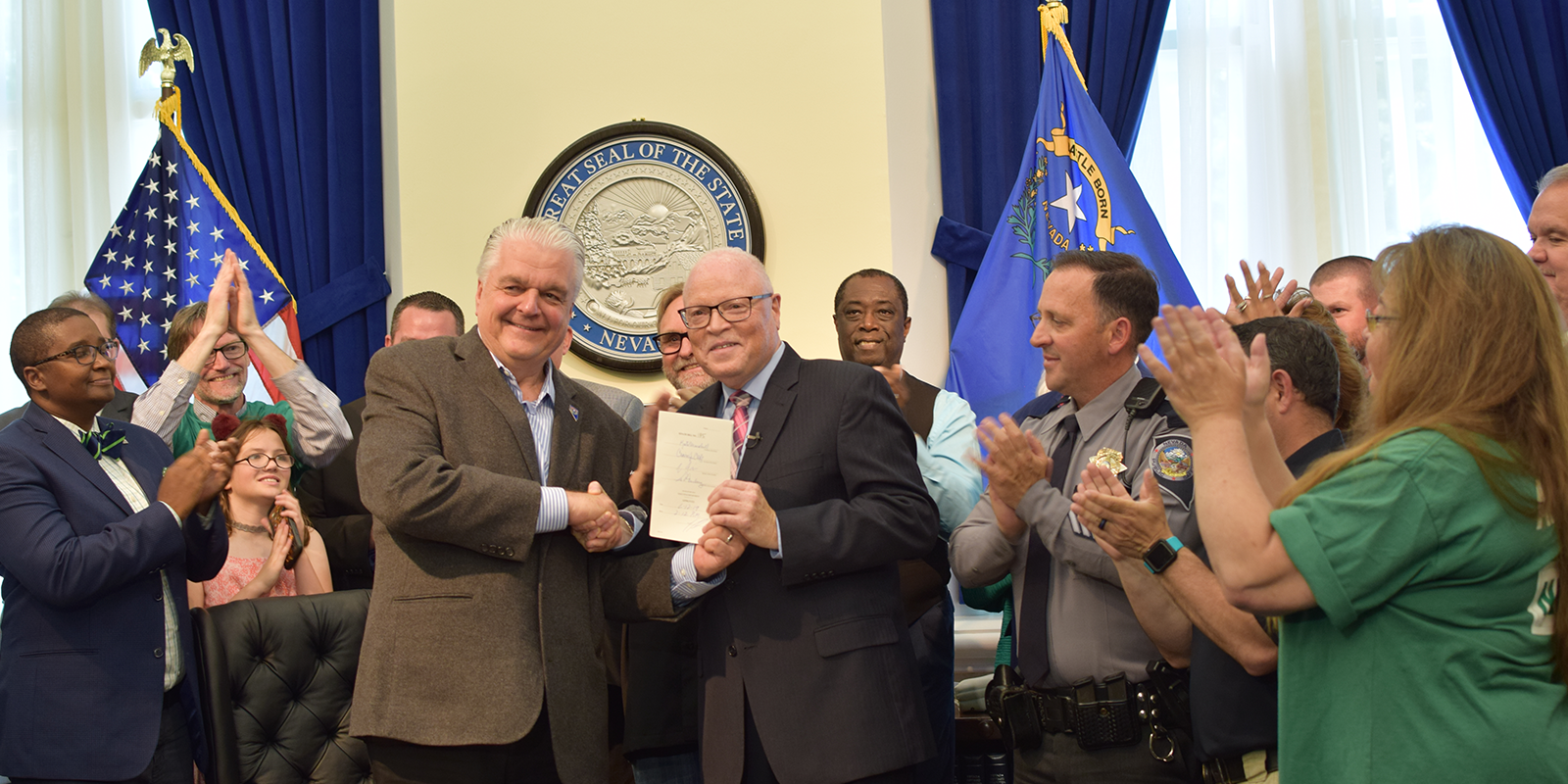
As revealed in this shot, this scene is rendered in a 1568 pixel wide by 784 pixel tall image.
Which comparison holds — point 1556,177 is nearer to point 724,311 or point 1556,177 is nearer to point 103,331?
point 724,311

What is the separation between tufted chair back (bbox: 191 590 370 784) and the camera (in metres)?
2.77

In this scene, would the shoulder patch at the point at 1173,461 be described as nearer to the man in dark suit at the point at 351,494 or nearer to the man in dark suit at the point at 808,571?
the man in dark suit at the point at 808,571

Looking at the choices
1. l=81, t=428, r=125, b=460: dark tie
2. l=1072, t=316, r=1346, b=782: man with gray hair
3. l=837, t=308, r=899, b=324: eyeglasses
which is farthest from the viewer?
l=837, t=308, r=899, b=324: eyeglasses

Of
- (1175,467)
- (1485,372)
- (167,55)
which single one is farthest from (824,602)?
(167,55)

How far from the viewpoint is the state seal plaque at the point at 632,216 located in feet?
16.3

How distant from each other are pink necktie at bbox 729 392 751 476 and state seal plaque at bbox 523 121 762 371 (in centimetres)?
230

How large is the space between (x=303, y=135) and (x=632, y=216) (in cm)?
166

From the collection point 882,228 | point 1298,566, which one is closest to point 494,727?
point 1298,566

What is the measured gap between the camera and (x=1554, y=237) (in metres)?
2.47

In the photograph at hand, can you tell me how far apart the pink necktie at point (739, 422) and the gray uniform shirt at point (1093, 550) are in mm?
582

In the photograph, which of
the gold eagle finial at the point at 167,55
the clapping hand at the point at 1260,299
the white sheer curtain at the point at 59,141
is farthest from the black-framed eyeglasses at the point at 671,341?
the white sheer curtain at the point at 59,141

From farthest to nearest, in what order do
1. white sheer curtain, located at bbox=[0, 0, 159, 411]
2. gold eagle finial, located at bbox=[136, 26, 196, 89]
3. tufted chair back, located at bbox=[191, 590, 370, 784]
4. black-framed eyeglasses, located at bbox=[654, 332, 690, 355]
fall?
white sheer curtain, located at bbox=[0, 0, 159, 411] → gold eagle finial, located at bbox=[136, 26, 196, 89] → black-framed eyeglasses, located at bbox=[654, 332, 690, 355] → tufted chair back, located at bbox=[191, 590, 370, 784]

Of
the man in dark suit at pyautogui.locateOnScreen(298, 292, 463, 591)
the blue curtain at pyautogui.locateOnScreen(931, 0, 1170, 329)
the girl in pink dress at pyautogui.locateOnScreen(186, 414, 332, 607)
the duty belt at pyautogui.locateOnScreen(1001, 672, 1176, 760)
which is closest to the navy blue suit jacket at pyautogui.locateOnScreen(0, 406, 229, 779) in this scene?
the girl in pink dress at pyautogui.locateOnScreen(186, 414, 332, 607)

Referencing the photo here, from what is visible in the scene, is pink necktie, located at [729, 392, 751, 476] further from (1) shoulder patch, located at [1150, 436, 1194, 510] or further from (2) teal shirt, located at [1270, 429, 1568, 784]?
(2) teal shirt, located at [1270, 429, 1568, 784]
